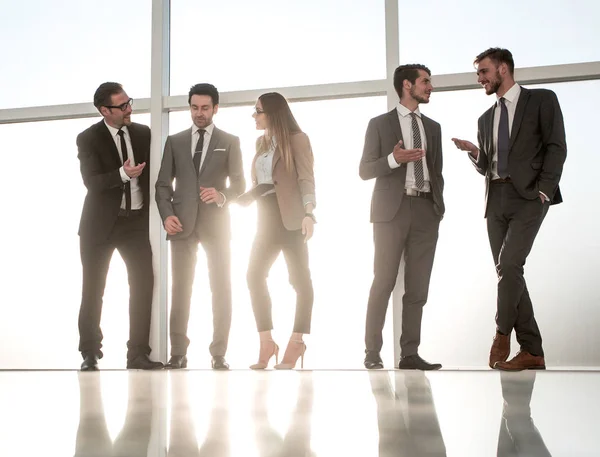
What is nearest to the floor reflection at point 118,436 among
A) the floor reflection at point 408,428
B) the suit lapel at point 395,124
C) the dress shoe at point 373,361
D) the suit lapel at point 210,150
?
the floor reflection at point 408,428

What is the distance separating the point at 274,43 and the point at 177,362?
2158 mm

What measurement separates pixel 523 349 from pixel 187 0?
121 inches

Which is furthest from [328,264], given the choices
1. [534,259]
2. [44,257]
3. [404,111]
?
[44,257]

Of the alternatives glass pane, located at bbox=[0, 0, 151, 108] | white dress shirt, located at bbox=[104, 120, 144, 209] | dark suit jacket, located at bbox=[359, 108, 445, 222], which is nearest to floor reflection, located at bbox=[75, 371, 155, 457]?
dark suit jacket, located at bbox=[359, 108, 445, 222]

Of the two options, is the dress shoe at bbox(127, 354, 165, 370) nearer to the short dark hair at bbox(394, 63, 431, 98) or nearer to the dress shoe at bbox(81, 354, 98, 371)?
the dress shoe at bbox(81, 354, 98, 371)

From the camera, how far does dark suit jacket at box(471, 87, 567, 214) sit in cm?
339

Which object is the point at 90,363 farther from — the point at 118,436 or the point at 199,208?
the point at 118,436

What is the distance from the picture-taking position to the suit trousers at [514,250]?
339 centimetres

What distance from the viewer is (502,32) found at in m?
4.37

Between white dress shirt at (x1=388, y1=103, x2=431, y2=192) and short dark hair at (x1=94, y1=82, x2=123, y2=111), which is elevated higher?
short dark hair at (x1=94, y1=82, x2=123, y2=111)

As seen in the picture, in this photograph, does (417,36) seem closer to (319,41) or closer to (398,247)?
(319,41)

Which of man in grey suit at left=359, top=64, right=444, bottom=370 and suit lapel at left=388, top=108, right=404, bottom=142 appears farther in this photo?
suit lapel at left=388, top=108, right=404, bottom=142

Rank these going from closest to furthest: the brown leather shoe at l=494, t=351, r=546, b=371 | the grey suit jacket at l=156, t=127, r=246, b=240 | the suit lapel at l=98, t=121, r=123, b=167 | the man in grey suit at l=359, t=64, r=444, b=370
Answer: the brown leather shoe at l=494, t=351, r=546, b=371
the man in grey suit at l=359, t=64, r=444, b=370
the grey suit jacket at l=156, t=127, r=246, b=240
the suit lapel at l=98, t=121, r=123, b=167

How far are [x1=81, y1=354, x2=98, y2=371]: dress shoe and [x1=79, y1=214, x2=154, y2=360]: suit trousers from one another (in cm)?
3
